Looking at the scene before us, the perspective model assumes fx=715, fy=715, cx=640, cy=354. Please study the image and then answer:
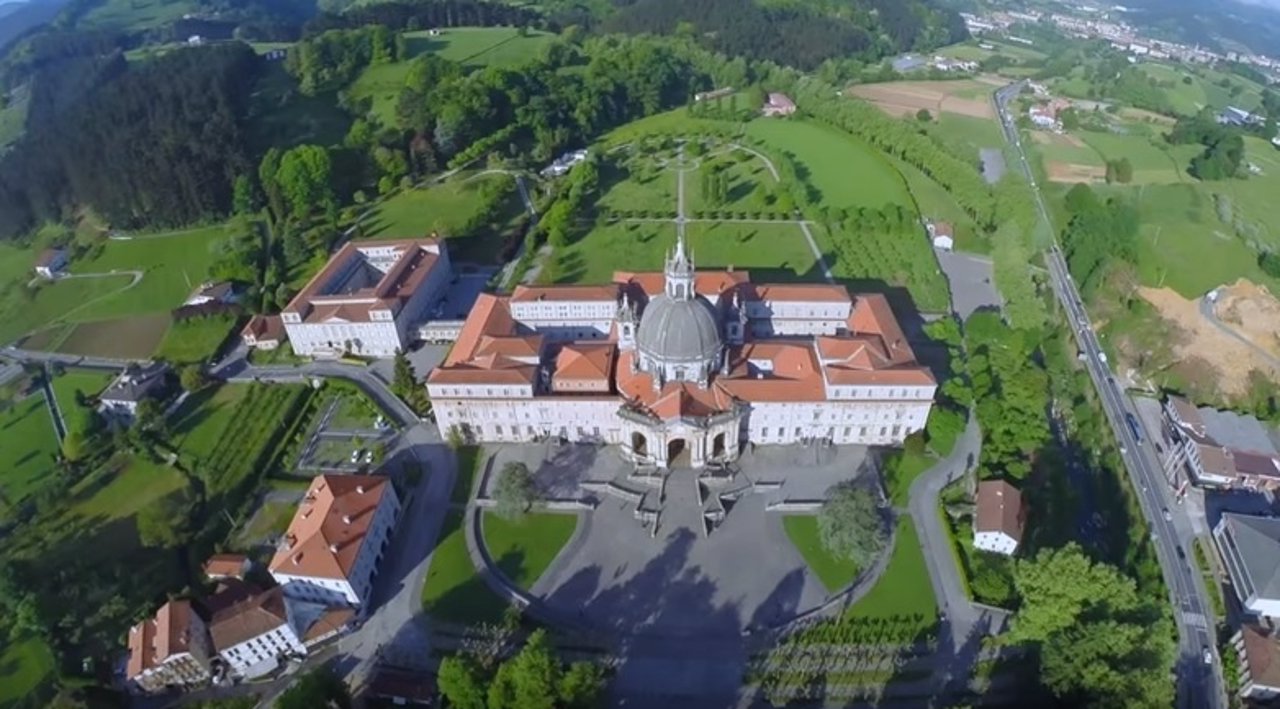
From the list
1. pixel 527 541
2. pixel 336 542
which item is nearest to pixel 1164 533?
pixel 527 541

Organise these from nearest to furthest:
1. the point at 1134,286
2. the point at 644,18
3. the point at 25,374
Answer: the point at 25,374 < the point at 1134,286 < the point at 644,18

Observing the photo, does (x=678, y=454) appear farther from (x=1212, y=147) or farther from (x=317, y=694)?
(x=1212, y=147)

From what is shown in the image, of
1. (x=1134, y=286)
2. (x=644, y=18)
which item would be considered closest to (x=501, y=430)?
(x=1134, y=286)

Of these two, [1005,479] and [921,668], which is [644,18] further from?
[921,668]

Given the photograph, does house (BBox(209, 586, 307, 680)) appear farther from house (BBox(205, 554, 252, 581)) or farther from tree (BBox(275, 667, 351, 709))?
house (BBox(205, 554, 252, 581))

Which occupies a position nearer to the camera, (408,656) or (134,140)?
(408,656)

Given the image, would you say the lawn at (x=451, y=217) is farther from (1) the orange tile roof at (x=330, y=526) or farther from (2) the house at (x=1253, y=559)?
(2) the house at (x=1253, y=559)

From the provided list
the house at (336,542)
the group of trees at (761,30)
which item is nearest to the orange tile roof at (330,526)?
the house at (336,542)
